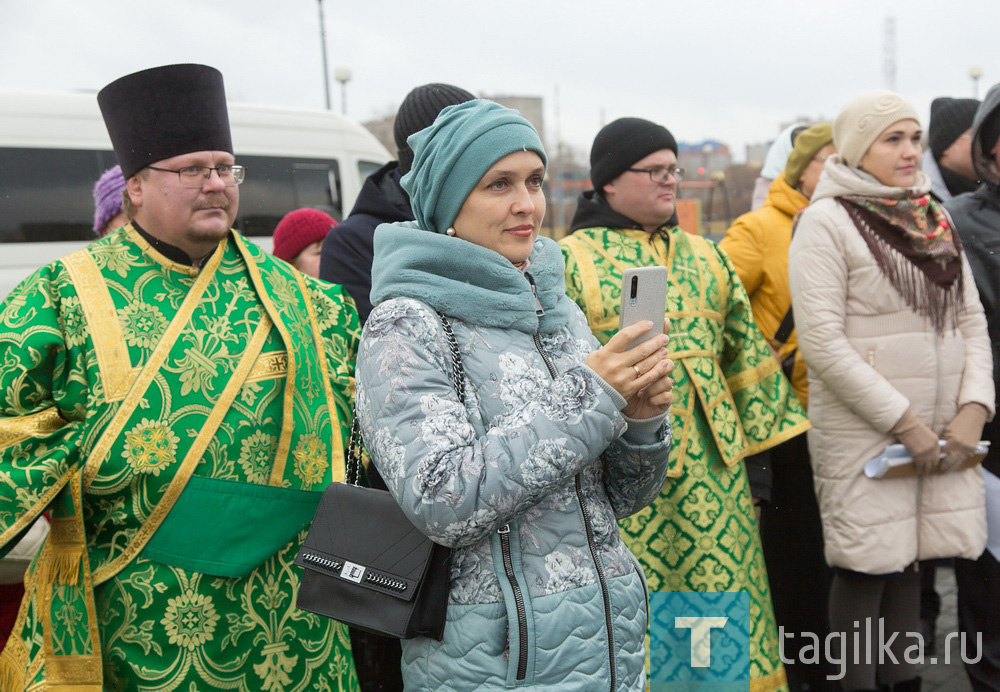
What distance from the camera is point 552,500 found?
6.12ft

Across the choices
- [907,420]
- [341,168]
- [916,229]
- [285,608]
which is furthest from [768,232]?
[341,168]

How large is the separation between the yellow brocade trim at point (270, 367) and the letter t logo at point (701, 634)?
5.54 ft

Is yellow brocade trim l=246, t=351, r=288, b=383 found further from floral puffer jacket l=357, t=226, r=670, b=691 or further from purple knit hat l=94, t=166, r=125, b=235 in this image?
purple knit hat l=94, t=166, r=125, b=235

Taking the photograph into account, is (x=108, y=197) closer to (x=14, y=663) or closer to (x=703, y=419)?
(x=14, y=663)

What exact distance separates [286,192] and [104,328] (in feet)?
29.7

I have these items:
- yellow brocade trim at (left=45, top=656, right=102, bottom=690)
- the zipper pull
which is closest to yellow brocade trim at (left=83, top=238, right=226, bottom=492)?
Answer: yellow brocade trim at (left=45, top=656, right=102, bottom=690)

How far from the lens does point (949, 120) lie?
15.9ft

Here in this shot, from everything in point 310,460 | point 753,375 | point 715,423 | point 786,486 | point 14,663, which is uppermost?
point 310,460

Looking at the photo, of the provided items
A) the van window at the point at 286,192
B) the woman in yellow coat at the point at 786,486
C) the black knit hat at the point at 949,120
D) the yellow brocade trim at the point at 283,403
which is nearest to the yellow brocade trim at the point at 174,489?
the yellow brocade trim at the point at 283,403

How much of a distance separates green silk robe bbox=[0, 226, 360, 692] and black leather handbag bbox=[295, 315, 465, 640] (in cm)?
45

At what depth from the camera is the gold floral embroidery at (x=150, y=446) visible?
221 cm

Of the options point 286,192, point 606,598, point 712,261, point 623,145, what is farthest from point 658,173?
point 286,192

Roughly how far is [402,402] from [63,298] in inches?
39.4

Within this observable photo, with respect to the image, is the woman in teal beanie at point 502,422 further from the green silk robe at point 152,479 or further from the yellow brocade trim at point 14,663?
the yellow brocade trim at point 14,663
